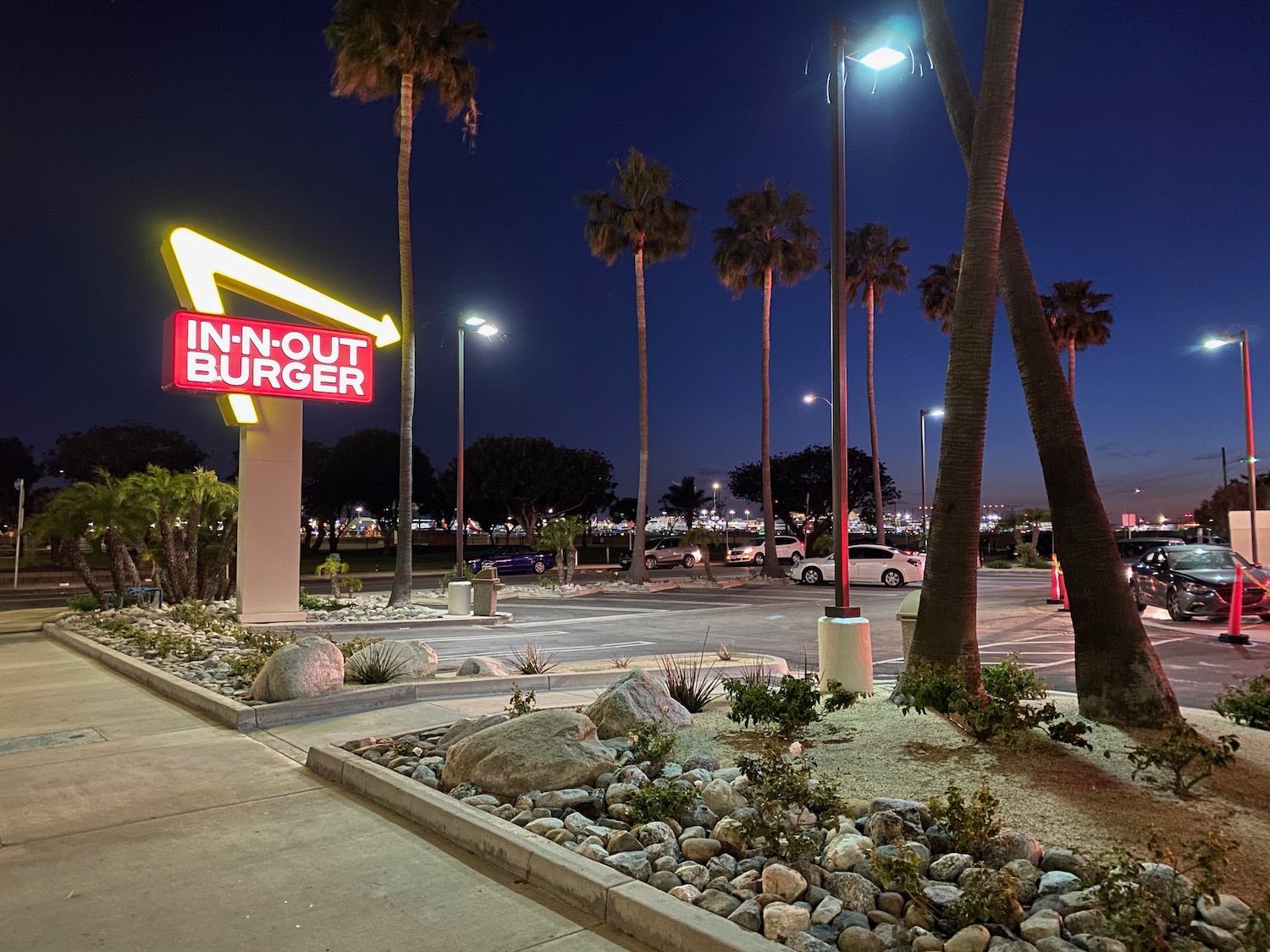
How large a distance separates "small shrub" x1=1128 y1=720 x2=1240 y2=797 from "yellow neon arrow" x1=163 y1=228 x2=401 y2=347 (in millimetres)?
16863

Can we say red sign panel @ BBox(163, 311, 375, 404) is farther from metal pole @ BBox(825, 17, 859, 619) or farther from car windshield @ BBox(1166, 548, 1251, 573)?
car windshield @ BBox(1166, 548, 1251, 573)

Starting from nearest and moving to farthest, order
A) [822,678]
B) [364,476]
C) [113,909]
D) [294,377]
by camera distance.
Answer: [113,909] < [822,678] < [294,377] < [364,476]

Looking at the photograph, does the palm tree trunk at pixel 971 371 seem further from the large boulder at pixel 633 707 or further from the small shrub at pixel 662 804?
the small shrub at pixel 662 804

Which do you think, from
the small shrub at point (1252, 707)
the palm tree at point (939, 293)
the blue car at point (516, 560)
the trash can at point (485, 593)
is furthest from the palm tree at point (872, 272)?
the small shrub at point (1252, 707)

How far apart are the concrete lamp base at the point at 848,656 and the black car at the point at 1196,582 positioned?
11303mm

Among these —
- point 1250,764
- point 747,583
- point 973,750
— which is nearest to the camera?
point 1250,764

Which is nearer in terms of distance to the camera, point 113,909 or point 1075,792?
point 113,909

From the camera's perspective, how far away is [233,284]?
58.8ft

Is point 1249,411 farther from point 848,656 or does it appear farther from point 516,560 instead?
point 516,560

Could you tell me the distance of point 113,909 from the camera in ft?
13.9

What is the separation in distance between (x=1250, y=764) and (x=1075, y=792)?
1476 mm

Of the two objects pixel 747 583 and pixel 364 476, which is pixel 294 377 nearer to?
pixel 747 583

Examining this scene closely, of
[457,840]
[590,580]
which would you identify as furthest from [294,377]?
[590,580]

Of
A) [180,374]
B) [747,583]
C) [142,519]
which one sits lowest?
[747,583]
